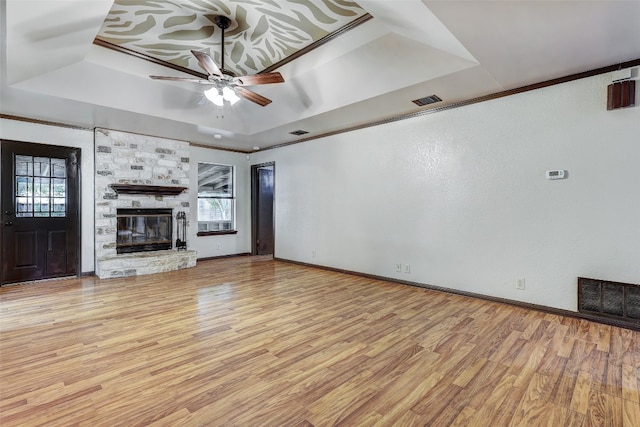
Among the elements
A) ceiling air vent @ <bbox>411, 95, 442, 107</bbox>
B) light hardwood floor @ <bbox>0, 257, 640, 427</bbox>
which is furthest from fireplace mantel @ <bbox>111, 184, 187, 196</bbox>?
ceiling air vent @ <bbox>411, 95, 442, 107</bbox>

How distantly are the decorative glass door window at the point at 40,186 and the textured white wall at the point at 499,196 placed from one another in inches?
187

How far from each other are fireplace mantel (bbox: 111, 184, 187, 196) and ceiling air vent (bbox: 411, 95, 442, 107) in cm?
495

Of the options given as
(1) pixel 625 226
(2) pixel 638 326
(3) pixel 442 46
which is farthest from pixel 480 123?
(2) pixel 638 326

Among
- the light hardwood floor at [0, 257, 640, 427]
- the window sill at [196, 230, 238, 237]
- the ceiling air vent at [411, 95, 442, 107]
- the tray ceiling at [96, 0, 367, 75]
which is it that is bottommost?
the light hardwood floor at [0, 257, 640, 427]

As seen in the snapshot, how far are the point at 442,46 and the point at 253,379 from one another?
3438mm

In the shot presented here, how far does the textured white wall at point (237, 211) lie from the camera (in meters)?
7.01

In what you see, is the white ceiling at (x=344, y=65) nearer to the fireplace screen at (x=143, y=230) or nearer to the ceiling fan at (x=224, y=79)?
the ceiling fan at (x=224, y=79)

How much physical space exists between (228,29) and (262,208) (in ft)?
16.3

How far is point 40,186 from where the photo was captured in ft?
17.0

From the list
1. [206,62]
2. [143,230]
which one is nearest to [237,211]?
[143,230]

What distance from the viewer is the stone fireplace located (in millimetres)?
5660

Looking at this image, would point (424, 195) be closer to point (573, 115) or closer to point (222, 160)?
point (573, 115)

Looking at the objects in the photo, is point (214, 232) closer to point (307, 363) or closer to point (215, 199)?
point (215, 199)

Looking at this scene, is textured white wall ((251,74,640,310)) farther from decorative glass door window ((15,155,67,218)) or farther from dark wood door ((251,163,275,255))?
decorative glass door window ((15,155,67,218))
